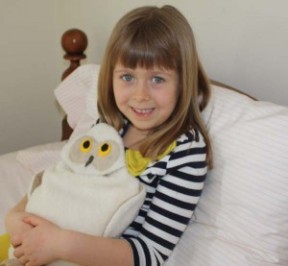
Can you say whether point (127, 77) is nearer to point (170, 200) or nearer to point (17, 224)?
point (170, 200)

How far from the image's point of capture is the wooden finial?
1344 millimetres

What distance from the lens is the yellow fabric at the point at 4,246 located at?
2.97 ft

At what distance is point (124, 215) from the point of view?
763 millimetres

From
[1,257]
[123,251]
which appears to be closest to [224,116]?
[123,251]

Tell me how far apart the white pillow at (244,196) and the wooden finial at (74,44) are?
66cm

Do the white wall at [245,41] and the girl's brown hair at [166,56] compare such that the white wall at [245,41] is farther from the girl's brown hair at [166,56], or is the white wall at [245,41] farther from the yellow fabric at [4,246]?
the yellow fabric at [4,246]

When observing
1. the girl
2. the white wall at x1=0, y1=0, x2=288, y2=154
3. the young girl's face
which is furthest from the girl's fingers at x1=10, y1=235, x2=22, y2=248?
the white wall at x1=0, y1=0, x2=288, y2=154

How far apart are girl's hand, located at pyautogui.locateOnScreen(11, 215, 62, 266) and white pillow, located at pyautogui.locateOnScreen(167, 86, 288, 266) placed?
249 mm

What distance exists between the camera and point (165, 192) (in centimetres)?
77

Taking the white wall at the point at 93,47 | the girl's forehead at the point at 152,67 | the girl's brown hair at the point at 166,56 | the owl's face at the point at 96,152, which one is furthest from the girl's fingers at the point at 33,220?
the white wall at the point at 93,47

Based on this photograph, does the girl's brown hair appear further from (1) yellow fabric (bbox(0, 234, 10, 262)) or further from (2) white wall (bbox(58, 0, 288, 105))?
(1) yellow fabric (bbox(0, 234, 10, 262))

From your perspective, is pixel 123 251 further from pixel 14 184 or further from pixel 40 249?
pixel 14 184

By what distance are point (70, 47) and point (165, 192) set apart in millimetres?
767

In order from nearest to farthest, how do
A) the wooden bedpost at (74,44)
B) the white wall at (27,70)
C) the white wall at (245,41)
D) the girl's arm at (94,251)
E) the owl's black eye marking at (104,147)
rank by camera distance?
the girl's arm at (94,251)
the owl's black eye marking at (104,147)
the white wall at (245,41)
the wooden bedpost at (74,44)
the white wall at (27,70)
